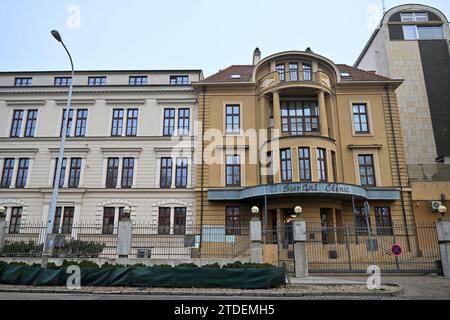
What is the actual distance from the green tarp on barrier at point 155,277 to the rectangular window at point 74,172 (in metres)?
13.0

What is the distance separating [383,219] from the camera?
2511 centimetres

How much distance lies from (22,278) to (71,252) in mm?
4401

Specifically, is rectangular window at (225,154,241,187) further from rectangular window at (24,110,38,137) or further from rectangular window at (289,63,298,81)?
rectangular window at (24,110,38,137)

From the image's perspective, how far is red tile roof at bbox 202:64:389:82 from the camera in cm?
2891

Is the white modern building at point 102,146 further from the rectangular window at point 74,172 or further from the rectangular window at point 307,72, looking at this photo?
the rectangular window at point 307,72

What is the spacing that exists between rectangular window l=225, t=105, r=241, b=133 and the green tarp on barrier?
15873 mm

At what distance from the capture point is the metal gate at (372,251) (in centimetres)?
1900

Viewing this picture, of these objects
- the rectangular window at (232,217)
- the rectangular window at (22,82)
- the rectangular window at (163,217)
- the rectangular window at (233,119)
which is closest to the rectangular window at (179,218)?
the rectangular window at (163,217)

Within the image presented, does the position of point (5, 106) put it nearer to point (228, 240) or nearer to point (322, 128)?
point (228, 240)

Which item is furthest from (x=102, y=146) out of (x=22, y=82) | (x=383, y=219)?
(x=383, y=219)

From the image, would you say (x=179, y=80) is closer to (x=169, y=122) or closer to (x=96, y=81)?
(x=169, y=122)

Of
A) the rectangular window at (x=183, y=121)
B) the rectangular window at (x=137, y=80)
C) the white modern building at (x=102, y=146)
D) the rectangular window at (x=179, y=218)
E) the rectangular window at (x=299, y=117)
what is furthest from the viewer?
the rectangular window at (x=137, y=80)

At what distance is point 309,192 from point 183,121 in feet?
41.2

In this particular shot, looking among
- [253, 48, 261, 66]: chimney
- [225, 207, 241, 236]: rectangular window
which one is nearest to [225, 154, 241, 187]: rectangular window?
[225, 207, 241, 236]: rectangular window
